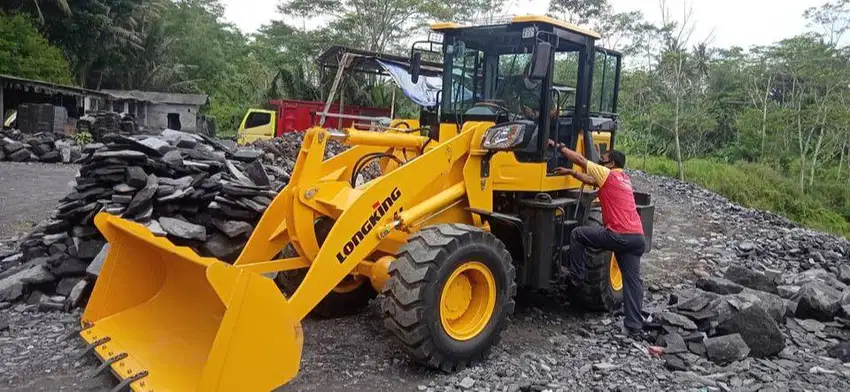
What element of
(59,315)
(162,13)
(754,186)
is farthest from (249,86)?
(59,315)

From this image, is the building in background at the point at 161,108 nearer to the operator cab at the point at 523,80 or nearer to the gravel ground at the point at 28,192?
the gravel ground at the point at 28,192

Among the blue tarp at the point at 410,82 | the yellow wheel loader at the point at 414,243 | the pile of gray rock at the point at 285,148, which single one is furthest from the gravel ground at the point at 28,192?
the blue tarp at the point at 410,82

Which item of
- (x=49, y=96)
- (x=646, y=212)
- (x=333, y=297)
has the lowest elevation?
(x=333, y=297)

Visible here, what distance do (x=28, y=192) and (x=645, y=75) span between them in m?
25.0

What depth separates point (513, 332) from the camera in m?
5.28

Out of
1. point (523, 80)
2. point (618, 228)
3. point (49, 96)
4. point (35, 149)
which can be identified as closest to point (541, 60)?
point (523, 80)

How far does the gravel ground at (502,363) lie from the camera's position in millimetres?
4078

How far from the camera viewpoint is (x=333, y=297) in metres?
5.23

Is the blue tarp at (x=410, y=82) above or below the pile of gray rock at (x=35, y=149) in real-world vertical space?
above

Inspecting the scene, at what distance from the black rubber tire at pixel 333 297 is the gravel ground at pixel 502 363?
8 centimetres

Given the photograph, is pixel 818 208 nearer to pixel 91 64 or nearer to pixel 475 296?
pixel 475 296

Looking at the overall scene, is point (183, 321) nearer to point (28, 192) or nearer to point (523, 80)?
point (523, 80)

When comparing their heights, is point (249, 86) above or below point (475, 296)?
above

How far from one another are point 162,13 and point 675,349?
3888 cm
